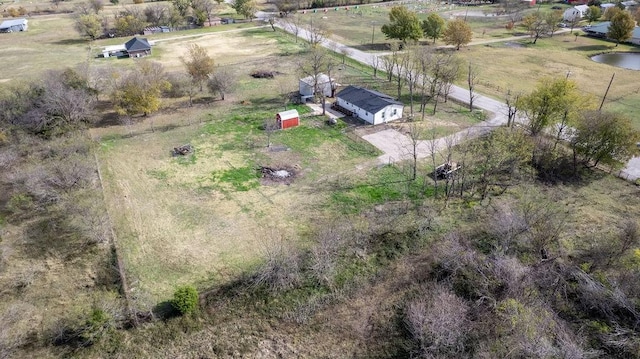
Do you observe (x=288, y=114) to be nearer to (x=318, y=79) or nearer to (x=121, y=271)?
(x=318, y=79)

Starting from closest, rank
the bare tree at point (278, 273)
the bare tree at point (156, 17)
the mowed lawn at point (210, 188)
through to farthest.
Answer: the bare tree at point (278, 273)
the mowed lawn at point (210, 188)
the bare tree at point (156, 17)

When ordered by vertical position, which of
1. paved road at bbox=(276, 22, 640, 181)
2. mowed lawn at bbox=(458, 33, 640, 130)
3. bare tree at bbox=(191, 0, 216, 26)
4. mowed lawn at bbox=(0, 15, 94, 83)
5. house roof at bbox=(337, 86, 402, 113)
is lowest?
paved road at bbox=(276, 22, 640, 181)

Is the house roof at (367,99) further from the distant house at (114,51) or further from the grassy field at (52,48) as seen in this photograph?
the distant house at (114,51)

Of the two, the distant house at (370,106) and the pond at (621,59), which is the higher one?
the distant house at (370,106)

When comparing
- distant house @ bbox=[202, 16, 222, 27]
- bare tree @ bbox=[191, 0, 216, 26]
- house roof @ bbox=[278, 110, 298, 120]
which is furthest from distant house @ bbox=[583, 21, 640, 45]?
bare tree @ bbox=[191, 0, 216, 26]

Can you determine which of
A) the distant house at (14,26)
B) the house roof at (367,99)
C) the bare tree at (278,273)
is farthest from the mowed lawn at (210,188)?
the distant house at (14,26)

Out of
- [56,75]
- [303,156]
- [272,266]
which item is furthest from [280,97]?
[272,266]

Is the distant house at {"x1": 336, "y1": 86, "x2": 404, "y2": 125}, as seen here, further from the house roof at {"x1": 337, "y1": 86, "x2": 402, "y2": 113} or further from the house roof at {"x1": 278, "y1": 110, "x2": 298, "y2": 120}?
the house roof at {"x1": 278, "y1": 110, "x2": 298, "y2": 120}
